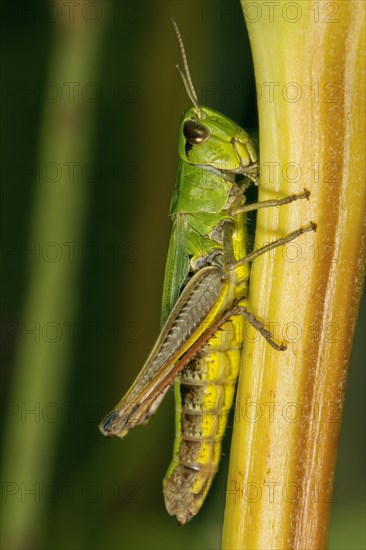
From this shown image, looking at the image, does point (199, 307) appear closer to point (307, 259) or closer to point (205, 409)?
point (205, 409)

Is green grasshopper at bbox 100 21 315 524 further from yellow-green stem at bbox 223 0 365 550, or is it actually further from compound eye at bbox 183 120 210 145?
yellow-green stem at bbox 223 0 365 550

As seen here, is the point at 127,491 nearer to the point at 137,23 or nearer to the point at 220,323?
the point at 220,323

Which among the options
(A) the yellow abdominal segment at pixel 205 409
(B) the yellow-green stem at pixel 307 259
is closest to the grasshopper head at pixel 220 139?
(A) the yellow abdominal segment at pixel 205 409

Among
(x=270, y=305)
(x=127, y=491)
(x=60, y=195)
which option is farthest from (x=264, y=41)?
(x=127, y=491)

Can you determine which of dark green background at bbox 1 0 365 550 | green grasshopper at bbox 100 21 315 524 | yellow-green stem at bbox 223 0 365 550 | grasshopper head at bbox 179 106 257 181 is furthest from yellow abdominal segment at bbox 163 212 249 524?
yellow-green stem at bbox 223 0 365 550

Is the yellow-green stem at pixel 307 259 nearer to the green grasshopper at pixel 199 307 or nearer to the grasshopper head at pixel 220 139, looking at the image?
the green grasshopper at pixel 199 307

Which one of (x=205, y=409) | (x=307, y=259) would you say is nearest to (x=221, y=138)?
(x=205, y=409)
